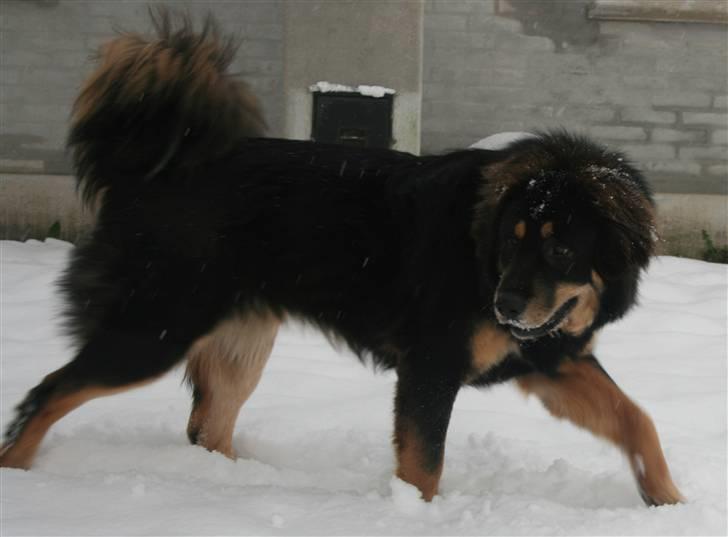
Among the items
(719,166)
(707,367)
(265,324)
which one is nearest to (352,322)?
(265,324)

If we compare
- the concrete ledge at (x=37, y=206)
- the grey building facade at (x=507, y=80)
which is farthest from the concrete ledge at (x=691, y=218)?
the concrete ledge at (x=37, y=206)

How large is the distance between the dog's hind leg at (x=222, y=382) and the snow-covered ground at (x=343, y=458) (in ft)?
0.39

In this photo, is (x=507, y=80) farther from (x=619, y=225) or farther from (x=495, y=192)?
(x=619, y=225)

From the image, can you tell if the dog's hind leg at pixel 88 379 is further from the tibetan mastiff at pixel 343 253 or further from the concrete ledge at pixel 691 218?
the concrete ledge at pixel 691 218

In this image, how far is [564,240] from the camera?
3.32 m

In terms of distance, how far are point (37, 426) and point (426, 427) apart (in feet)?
4.92

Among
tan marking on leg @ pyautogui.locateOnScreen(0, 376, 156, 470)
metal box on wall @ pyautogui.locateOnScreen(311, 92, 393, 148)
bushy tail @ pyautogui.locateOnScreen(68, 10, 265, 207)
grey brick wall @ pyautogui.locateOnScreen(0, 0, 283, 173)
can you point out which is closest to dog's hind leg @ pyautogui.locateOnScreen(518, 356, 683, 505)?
bushy tail @ pyautogui.locateOnScreen(68, 10, 265, 207)

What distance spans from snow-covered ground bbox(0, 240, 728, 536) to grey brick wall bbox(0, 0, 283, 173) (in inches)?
127

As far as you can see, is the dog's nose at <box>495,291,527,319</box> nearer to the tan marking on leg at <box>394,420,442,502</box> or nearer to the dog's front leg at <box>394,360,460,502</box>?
the dog's front leg at <box>394,360,460,502</box>

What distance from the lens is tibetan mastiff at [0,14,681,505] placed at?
3371mm

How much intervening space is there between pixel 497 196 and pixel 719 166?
7.08 m

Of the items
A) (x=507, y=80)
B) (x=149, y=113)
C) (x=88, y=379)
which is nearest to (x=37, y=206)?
(x=507, y=80)

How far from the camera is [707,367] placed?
5.54 m

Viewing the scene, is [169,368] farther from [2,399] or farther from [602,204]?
[602,204]
